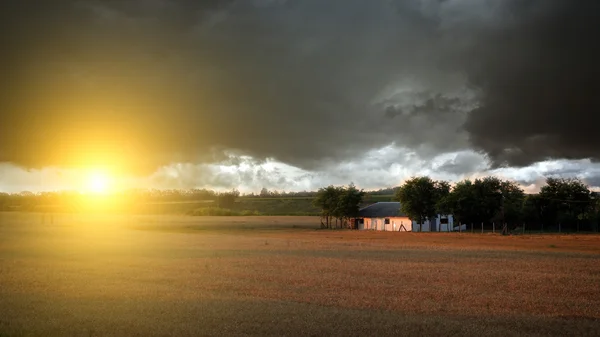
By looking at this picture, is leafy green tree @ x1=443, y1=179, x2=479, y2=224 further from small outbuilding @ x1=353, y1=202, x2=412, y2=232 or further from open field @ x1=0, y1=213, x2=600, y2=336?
open field @ x1=0, y1=213, x2=600, y2=336

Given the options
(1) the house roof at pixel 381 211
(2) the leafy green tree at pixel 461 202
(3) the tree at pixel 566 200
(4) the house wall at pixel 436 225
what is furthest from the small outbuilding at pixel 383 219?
(3) the tree at pixel 566 200

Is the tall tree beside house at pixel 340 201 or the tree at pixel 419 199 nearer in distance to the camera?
the tree at pixel 419 199

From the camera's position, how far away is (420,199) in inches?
3588

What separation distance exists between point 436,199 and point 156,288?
253ft

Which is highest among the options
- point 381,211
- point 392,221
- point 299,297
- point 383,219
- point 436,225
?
point 381,211

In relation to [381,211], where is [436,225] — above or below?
below

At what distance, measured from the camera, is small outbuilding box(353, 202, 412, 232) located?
97.4 m

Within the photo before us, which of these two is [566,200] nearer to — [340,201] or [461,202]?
[461,202]

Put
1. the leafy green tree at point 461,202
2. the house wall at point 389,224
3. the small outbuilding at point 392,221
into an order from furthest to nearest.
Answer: the house wall at point 389,224 < the small outbuilding at point 392,221 < the leafy green tree at point 461,202

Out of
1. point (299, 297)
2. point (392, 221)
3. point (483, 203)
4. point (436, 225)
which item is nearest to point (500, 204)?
point (483, 203)

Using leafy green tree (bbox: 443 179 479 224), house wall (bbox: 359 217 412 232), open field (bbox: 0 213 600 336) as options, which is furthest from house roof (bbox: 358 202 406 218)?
open field (bbox: 0 213 600 336)

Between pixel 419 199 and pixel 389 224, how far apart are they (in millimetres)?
11367

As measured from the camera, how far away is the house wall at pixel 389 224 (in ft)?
317

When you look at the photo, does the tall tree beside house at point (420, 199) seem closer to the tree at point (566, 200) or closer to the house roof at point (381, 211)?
the house roof at point (381, 211)
